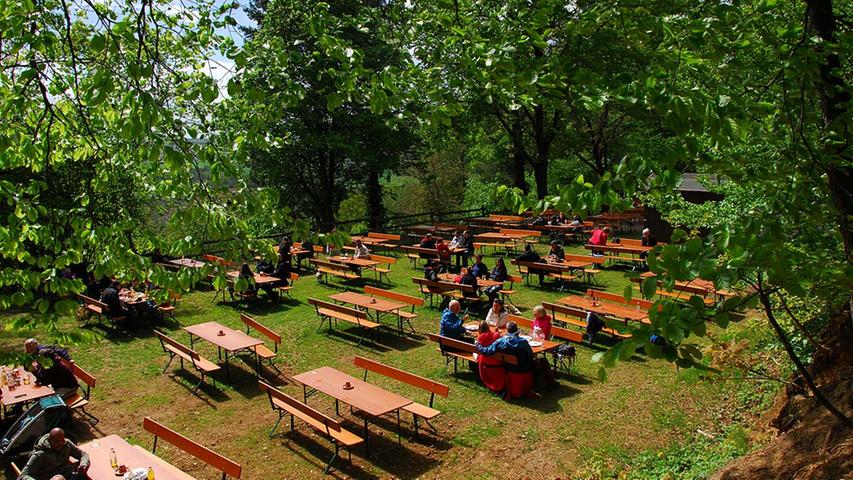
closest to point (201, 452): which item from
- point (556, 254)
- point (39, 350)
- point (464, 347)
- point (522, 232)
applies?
point (39, 350)

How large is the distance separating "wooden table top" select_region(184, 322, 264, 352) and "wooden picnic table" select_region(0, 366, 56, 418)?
2.98 m

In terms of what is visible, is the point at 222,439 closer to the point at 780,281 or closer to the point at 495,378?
the point at 495,378

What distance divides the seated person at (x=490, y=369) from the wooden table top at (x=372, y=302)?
3.49m

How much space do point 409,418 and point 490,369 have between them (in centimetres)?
183

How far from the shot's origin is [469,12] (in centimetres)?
602

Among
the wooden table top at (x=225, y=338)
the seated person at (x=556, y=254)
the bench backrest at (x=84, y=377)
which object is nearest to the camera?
the bench backrest at (x=84, y=377)

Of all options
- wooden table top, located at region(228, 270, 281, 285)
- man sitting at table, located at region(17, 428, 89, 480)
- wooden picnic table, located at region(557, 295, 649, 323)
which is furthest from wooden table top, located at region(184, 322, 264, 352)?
wooden picnic table, located at region(557, 295, 649, 323)

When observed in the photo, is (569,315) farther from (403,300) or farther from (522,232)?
(522,232)

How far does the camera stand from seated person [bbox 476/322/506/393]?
1109 centimetres

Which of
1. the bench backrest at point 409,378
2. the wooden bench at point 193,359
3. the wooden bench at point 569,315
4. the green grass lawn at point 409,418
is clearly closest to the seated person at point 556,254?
the wooden bench at point 569,315

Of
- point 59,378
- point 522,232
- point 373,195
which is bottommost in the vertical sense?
point 59,378

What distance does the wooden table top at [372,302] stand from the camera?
14.6 meters

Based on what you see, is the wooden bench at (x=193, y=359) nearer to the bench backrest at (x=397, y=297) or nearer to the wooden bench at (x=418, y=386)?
the wooden bench at (x=418, y=386)

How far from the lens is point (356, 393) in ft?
32.0
